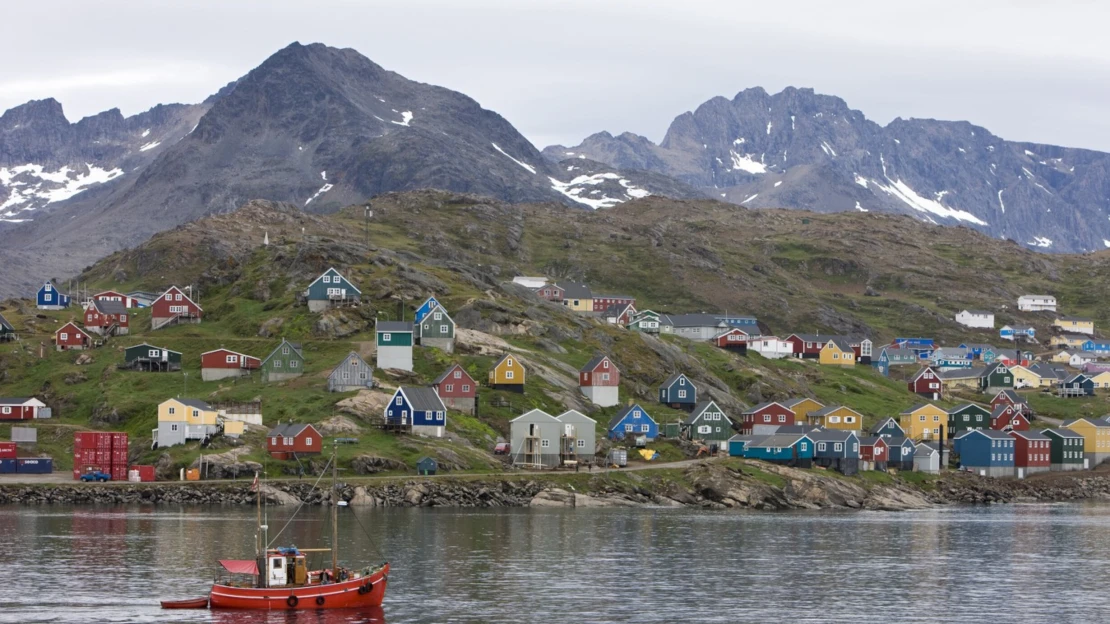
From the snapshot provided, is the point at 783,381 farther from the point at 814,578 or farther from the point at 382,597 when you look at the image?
the point at 382,597

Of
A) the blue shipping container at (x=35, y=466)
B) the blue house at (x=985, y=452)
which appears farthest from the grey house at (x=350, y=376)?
the blue house at (x=985, y=452)

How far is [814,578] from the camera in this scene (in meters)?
86.9

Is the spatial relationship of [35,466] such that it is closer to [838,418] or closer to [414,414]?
[414,414]

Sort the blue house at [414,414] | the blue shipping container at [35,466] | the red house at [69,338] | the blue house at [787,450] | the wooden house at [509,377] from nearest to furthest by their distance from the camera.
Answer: the blue shipping container at [35,466]
the blue house at [414,414]
the blue house at [787,450]
the wooden house at [509,377]
the red house at [69,338]

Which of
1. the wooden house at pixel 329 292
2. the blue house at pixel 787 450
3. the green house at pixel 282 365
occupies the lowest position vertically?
the blue house at pixel 787 450

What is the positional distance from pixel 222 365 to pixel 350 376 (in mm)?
16599

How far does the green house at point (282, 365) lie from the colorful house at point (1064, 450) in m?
88.0

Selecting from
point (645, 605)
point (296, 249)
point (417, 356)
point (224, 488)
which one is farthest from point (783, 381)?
point (645, 605)

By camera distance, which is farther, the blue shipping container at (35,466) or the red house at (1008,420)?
the red house at (1008,420)

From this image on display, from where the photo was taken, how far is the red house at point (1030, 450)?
166000 mm

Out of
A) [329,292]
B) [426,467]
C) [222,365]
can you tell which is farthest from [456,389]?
[329,292]

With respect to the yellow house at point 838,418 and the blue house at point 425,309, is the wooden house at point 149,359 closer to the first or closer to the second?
the blue house at point 425,309

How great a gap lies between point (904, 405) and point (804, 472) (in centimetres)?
5003

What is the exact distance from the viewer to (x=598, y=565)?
88.7m
